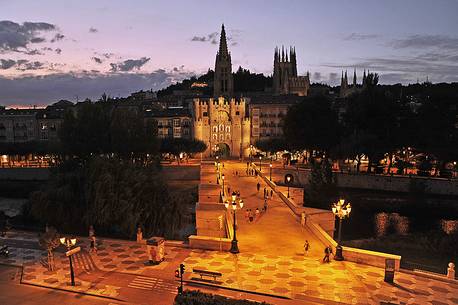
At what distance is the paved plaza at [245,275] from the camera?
15.4 metres

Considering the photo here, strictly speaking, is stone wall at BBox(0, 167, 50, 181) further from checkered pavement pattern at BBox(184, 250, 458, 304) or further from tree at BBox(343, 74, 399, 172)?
checkered pavement pattern at BBox(184, 250, 458, 304)

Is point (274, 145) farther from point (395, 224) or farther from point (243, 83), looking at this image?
point (243, 83)

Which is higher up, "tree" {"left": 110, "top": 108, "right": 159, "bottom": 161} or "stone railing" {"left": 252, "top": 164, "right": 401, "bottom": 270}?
"tree" {"left": 110, "top": 108, "right": 159, "bottom": 161}

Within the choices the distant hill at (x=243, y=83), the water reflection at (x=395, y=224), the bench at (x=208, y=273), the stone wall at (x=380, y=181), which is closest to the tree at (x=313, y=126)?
the stone wall at (x=380, y=181)

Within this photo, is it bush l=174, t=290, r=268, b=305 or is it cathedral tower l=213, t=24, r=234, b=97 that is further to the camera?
cathedral tower l=213, t=24, r=234, b=97

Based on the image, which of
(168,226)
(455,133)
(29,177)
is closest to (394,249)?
(168,226)

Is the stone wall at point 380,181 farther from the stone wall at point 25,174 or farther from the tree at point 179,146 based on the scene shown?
the stone wall at point 25,174

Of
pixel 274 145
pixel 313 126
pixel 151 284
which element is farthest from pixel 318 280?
pixel 274 145

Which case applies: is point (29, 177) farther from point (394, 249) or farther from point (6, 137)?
point (394, 249)

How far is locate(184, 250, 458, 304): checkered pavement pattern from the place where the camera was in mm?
15242

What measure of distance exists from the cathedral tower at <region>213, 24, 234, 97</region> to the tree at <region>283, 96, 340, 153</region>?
135 ft

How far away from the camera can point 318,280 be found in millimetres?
16797

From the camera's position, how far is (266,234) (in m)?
24.8

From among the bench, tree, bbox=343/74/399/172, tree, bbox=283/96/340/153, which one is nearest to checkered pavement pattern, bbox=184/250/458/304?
the bench
